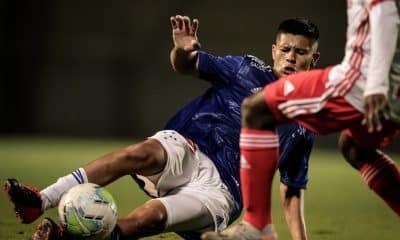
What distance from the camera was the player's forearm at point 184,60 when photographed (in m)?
4.96

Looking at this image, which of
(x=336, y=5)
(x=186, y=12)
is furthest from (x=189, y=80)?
(x=336, y=5)

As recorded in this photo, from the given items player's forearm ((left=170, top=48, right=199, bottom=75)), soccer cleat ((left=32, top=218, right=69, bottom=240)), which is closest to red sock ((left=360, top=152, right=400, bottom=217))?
player's forearm ((left=170, top=48, right=199, bottom=75))

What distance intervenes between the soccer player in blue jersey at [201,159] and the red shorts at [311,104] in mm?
1001

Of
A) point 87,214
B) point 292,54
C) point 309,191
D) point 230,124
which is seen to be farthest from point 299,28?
point 309,191

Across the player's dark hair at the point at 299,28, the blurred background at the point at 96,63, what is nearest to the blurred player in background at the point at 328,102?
the player's dark hair at the point at 299,28

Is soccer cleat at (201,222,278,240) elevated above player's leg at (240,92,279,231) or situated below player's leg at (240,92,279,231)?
below

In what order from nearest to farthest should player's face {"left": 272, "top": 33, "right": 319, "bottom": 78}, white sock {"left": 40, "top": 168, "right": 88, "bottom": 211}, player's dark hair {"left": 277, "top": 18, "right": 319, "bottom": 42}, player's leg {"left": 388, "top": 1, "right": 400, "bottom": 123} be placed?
player's leg {"left": 388, "top": 1, "right": 400, "bottom": 123} < white sock {"left": 40, "top": 168, "right": 88, "bottom": 211} < player's face {"left": 272, "top": 33, "right": 319, "bottom": 78} < player's dark hair {"left": 277, "top": 18, "right": 319, "bottom": 42}

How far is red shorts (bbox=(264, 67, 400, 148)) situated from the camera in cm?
394

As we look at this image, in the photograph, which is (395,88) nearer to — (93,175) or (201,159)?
(201,159)

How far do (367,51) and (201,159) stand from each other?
163 cm

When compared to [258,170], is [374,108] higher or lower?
higher

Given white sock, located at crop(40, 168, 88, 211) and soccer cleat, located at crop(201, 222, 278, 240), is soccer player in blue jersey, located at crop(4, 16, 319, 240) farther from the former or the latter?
soccer cleat, located at crop(201, 222, 278, 240)

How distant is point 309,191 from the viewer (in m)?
9.53

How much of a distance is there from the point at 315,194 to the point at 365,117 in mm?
5511
